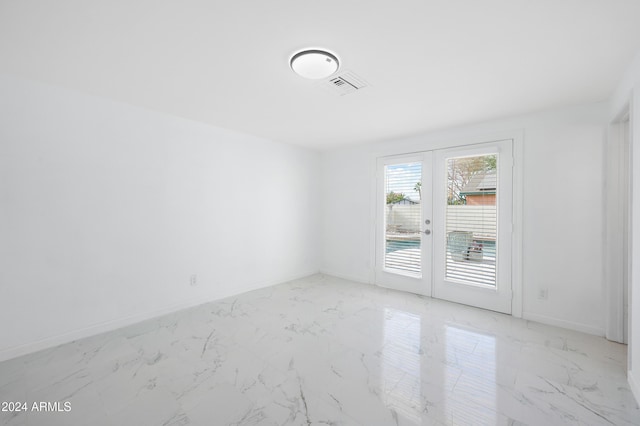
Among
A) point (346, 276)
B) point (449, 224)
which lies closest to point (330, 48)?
point (449, 224)

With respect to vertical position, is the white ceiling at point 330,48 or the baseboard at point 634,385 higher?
the white ceiling at point 330,48

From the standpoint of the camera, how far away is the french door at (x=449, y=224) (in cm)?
330

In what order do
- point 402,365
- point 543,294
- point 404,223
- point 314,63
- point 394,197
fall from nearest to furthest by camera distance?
point 314,63 < point 402,365 < point 543,294 < point 404,223 < point 394,197

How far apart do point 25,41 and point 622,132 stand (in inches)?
196

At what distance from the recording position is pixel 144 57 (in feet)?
6.60

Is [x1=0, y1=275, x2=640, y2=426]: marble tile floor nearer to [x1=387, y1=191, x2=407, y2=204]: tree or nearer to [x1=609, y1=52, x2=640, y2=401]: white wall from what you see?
[x1=609, y1=52, x2=640, y2=401]: white wall

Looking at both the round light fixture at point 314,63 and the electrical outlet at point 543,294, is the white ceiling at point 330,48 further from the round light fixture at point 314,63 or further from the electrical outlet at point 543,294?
the electrical outlet at point 543,294

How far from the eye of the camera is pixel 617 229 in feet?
8.53

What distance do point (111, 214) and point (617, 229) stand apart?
507 centimetres

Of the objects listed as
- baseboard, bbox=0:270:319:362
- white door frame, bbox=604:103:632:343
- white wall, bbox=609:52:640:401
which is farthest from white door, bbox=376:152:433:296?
baseboard, bbox=0:270:319:362

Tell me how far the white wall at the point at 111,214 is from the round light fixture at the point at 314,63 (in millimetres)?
2061

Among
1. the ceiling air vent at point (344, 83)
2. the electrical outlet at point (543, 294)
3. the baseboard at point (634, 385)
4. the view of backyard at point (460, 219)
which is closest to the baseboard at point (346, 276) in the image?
the view of backyard at point (460, 219)

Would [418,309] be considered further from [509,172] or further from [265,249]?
[265,249]

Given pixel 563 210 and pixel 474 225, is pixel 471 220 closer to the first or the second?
pixel 474 225
